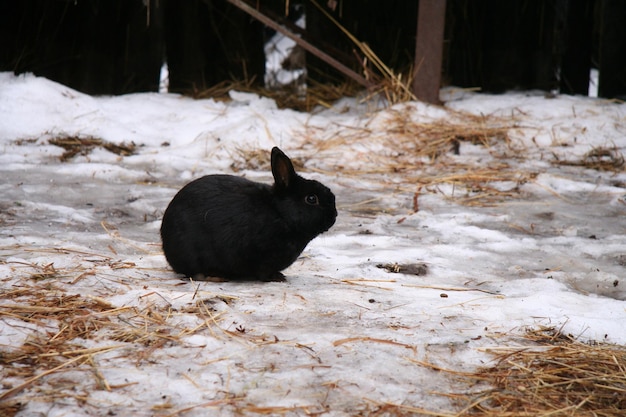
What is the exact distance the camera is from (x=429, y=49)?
654 cm

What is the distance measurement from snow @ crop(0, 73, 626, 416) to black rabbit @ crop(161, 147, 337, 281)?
130 mm

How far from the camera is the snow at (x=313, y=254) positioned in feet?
6.95

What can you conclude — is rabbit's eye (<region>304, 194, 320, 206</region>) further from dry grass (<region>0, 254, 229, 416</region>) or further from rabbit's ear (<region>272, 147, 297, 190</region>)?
dry grass (<region>0, 254, 229, 416</region>)

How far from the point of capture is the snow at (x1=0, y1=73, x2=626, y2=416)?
2119 millimetres

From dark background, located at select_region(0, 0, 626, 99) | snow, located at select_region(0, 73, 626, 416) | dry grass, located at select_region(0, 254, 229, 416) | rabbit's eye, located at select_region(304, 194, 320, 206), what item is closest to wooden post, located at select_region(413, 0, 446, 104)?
snow, located at select_region(0, 73, 626, 416)

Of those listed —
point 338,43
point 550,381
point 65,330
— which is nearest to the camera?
point 550,381

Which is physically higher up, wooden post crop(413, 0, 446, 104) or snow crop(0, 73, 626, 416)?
wooden post crop(413, 0, 446, 104)

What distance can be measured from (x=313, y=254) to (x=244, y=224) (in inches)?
30.5

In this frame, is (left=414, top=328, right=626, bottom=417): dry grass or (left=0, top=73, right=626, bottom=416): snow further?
(left=0, top=73, right=626, bottom=416): snow

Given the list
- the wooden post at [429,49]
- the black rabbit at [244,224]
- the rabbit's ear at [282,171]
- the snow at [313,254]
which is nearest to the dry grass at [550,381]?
the snow at [313,254]

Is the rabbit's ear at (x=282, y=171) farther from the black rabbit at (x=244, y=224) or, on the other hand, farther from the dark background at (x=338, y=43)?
the dark background at (x=338, y=43)

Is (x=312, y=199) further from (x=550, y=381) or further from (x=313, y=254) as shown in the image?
(x=550, y=381)

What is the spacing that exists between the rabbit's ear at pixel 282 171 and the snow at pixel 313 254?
0.48 metres

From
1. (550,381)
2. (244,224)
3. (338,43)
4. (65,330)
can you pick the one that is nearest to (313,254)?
(244,224)
